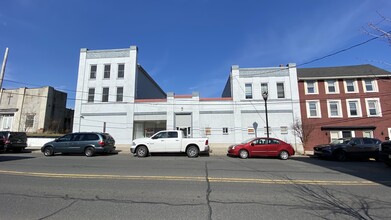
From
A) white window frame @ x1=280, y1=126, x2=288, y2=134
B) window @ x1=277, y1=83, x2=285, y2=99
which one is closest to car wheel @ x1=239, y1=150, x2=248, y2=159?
white window frame @ x1=280, y1=126, x2=288, y2=134

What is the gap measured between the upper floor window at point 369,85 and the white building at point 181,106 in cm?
816

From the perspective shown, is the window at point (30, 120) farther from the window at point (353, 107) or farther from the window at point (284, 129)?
the window at point (353, 107)

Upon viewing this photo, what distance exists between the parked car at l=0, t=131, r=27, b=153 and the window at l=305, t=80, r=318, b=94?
2980 centimetres

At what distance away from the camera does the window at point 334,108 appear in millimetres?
26441

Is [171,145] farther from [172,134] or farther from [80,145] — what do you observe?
[80,145]

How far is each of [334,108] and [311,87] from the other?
3.55 meters

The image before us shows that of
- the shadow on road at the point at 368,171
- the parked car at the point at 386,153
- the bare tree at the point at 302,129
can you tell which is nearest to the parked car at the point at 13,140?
the shadow on road at the point at 368,171

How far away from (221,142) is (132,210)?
21376 mm

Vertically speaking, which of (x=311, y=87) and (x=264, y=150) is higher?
(x=311, y=87)

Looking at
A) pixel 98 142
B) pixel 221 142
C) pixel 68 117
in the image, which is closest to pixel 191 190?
pixel 98 142

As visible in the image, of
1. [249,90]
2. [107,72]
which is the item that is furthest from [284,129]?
[107,72]

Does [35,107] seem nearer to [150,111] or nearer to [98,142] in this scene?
[150,111]

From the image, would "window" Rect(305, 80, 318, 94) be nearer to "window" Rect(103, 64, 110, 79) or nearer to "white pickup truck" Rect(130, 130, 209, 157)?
"white pickup truck" Rect(130, 130, 209, 157)

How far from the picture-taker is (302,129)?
2370 centimetres
